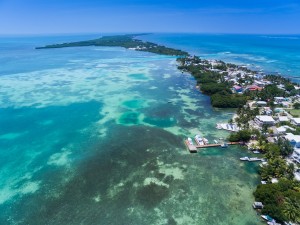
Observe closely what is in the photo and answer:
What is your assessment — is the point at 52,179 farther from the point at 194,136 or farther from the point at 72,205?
the point at 194,136

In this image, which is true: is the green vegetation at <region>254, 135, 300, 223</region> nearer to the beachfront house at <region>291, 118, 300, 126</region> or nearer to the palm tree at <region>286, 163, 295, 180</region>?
the palm tree at <region>286, 163, 295, 180</region>

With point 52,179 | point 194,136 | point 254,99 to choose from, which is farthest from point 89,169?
point 254,99

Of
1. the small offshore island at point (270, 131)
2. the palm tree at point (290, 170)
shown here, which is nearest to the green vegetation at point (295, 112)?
the small offshore island at point (270, 131)

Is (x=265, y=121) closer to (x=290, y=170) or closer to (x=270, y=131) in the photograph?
(x=270, y=131)

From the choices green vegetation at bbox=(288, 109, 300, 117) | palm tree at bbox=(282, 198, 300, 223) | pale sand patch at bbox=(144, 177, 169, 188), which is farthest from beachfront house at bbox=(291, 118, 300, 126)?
pale sand patch at bbox=(144, 177, 169, 188)

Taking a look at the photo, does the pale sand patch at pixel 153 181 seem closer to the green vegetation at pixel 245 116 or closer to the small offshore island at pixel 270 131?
the small offshore island at pixel 270 131
